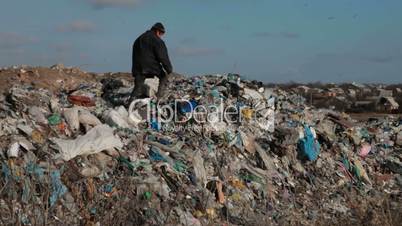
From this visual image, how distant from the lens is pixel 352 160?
801cm

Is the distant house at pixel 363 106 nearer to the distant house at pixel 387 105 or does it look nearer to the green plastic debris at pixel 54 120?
the distant house at pixel 387 105

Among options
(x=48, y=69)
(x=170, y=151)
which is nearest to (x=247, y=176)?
(x=170, y=151)

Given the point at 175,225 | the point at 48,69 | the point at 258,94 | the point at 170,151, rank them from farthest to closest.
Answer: the point at 48,69
the point at 258,94
the point at 170,151
the point at 175,225

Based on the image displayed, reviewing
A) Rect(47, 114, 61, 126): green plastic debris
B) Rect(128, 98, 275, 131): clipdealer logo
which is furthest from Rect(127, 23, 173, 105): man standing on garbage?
Rect(47, 114, 61, 126): green plastic debris

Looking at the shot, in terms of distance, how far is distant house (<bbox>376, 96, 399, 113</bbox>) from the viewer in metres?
17.5

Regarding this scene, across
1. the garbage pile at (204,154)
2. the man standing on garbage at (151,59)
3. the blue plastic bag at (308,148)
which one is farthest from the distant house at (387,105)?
the man standing on garbage at (151,59)

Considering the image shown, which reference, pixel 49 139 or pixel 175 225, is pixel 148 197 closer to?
pixel 175 225

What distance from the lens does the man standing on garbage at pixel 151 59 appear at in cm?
742

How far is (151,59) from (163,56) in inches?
6.9

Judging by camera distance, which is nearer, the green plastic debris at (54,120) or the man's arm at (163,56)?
the green plastic debris at (54,120)

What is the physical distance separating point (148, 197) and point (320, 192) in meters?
2.59

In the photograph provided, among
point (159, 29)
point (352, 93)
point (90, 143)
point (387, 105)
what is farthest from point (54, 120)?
point (352, 93)

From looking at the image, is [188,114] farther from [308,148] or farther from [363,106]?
[363,106]

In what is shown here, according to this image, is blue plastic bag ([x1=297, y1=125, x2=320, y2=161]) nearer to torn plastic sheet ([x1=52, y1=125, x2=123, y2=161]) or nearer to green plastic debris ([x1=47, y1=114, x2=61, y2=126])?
torn plastic sheet ([x1=52, y1=125, x2=123, y2=161])
